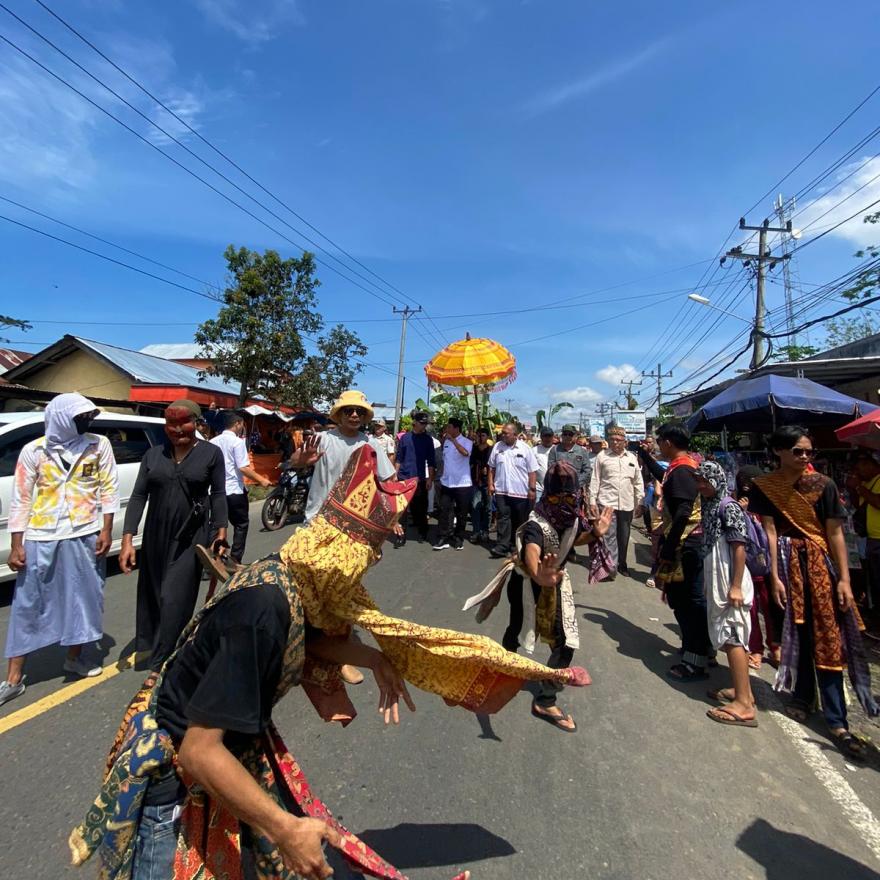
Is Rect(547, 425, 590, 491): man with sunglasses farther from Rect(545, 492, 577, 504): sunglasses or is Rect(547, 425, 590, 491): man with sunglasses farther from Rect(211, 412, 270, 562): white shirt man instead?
Rect(545, 492, 577, 504): sunglasses

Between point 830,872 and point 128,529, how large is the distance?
4.06 metres

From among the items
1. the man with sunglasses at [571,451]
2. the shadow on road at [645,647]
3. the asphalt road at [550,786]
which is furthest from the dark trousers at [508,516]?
the asphalt road at [550,786]

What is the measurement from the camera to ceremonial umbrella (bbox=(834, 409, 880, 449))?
459cm

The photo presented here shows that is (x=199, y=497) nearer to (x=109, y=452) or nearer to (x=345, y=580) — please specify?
(x=109, y=452)

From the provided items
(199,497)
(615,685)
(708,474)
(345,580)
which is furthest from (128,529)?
(708,474)

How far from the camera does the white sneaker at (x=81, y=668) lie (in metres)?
3.49

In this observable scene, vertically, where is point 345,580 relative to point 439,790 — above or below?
above

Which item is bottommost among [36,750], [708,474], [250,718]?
[36,750]

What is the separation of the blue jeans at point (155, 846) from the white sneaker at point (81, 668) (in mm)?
2852

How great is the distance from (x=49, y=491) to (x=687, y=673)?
14.8 ft

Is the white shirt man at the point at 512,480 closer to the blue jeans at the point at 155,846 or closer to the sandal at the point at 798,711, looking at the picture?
the sandal at the point at 798,711

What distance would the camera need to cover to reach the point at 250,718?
1104mm

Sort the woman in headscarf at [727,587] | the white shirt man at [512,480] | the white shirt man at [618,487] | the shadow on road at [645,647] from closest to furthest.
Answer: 1. the woman in headscarf at [727,587]
2. the shadow on road at [645,647]
3. the white shirt man at [618,487]
4. the white shirt man at [512,480]

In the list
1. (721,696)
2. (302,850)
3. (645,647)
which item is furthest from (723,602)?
(302,850)
